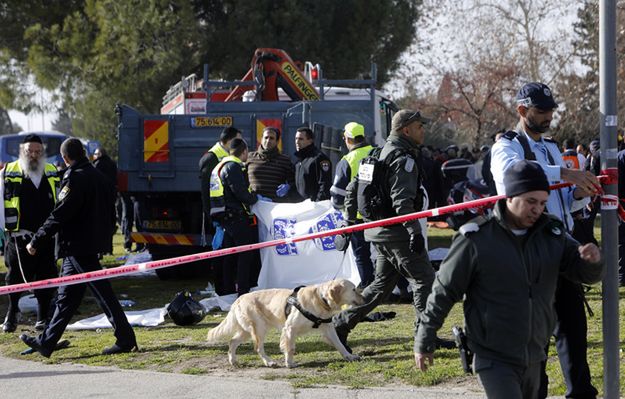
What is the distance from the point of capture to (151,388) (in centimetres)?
717

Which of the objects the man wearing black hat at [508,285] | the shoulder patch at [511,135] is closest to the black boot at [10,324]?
the shoulder patch at [511,135]

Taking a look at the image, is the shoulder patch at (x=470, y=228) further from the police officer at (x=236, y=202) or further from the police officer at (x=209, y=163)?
the police officer at (x=209, y=163)

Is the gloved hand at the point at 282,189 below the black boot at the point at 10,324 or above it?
above

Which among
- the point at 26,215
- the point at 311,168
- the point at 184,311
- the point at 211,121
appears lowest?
the point at 184,311

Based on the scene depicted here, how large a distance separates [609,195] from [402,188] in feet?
7.65

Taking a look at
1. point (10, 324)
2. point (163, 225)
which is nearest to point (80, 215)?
point (10, 324)

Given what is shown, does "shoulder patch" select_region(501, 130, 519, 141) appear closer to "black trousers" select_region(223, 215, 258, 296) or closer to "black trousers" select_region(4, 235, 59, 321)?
"black trousers" select_region(223, 215, 258, 296)

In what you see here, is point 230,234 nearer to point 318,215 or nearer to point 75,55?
point 318,215

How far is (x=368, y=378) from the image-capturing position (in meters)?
7.14

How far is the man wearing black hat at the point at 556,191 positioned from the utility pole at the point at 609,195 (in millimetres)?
250

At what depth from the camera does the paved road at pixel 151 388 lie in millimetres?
6684

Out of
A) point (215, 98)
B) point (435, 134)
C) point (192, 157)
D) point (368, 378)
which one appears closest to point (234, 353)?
point (368, 378)

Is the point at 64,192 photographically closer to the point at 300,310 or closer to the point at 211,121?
the point at 300,310

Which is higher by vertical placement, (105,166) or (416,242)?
(105,166)
